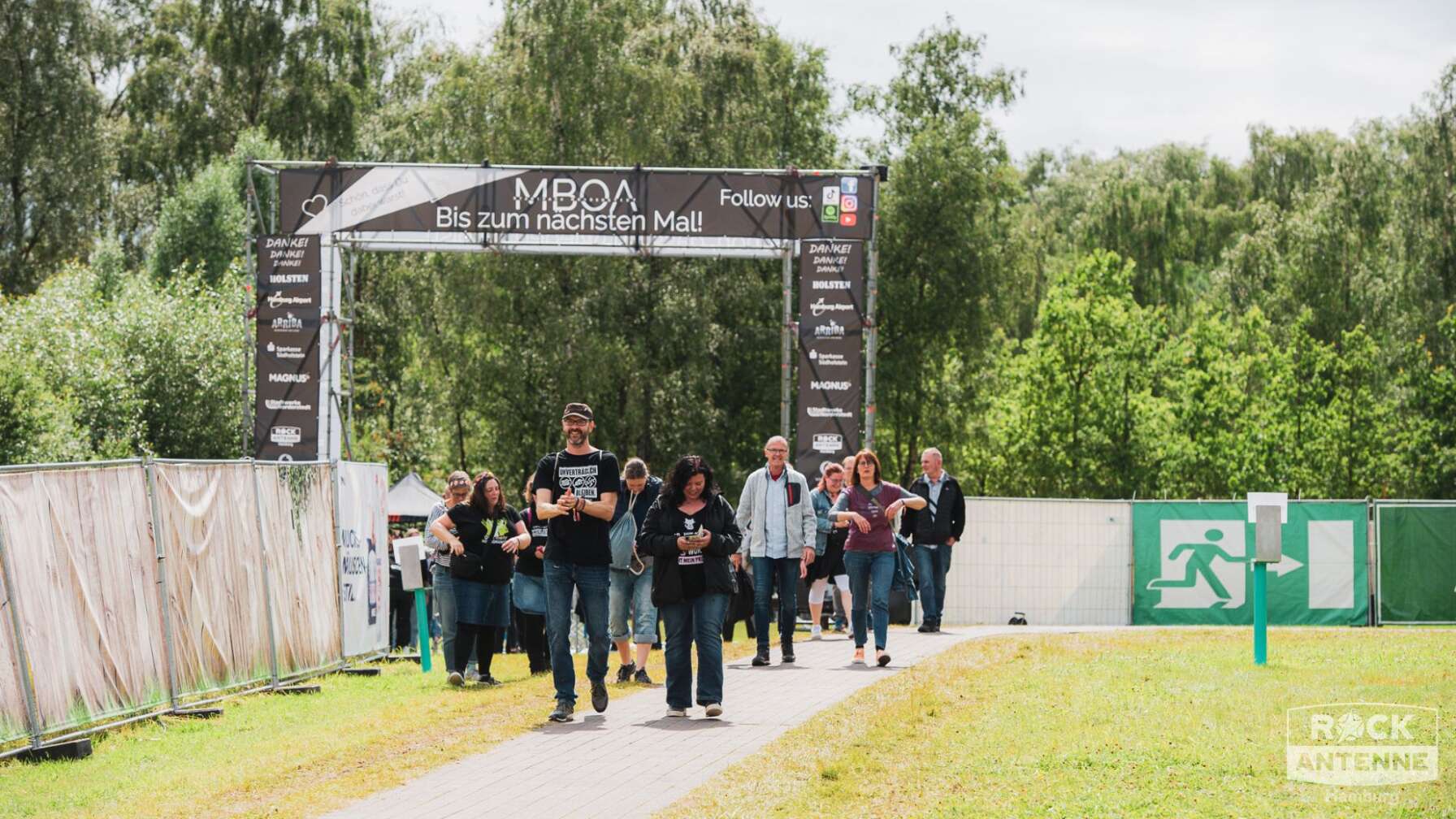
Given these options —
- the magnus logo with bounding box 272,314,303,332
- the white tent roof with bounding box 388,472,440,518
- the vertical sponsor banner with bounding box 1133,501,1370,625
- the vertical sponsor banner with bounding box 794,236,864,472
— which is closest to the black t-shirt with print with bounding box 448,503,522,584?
the vertical sponsor banner with bounding box 1133,501,1370,625

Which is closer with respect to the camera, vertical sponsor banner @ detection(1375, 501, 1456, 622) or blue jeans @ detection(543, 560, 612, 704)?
blue jeans @ detection(543, 560, 612, 704)

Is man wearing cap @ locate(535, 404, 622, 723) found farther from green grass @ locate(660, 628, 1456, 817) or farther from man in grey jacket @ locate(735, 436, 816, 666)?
man in grey jacket @ locate(735, 436, 816, 666)

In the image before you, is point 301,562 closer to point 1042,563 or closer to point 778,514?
point 778,514

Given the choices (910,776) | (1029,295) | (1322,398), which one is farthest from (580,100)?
(910,776)

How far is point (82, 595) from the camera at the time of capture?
36.7ft

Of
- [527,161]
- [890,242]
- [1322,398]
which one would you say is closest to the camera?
[527,161]

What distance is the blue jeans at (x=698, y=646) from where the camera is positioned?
36.6ft

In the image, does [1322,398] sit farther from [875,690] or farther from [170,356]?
[875,690]

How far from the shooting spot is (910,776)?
28.8 ft

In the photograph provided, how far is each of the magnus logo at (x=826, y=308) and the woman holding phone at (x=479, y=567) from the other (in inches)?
471

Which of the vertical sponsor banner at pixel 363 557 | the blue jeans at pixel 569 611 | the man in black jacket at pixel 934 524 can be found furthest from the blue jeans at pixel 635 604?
the man in black jacket at pixel 934 524

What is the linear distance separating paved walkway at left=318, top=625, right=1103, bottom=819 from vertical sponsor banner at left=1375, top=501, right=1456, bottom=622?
1128cm

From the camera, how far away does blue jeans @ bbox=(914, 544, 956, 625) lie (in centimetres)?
1803

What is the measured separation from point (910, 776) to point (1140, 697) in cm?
343
